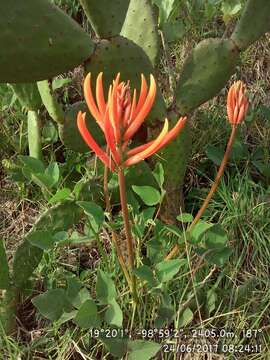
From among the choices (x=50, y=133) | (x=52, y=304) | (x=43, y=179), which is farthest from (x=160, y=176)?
(x=50, y=133)

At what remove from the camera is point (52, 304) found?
1.38m

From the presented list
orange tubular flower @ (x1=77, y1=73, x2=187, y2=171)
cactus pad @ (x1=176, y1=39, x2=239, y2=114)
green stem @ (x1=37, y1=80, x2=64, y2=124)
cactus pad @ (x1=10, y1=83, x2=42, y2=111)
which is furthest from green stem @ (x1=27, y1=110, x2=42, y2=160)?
orange tubular flower @ (x1=77, y1=73, x2=187, y2=171)

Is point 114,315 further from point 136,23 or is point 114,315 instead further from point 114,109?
point 136,23

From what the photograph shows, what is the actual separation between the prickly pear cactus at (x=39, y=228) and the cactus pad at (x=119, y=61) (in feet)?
1.00

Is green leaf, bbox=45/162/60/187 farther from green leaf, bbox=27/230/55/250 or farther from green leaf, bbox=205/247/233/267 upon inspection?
green leaf, bbox=205/247/233/267

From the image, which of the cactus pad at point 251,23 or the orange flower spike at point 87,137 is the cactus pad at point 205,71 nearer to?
the cactus pad at point 251,23

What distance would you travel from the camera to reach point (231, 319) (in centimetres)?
149

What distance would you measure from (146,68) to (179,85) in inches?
5.8

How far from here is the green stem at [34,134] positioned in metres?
1.86

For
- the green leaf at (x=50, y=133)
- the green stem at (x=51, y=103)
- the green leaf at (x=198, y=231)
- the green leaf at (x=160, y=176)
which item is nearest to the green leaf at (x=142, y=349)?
the green leaf at (x=198, y=231)

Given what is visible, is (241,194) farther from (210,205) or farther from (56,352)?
(56,352)

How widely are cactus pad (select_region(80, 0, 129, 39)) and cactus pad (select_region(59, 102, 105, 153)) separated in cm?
21

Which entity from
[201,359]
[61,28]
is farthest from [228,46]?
[201,359]

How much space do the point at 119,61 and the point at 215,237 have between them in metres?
0.46
